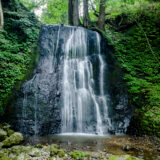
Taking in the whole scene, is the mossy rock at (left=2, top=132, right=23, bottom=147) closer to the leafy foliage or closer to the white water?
the white water

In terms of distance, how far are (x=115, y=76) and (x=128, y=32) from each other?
17.3ft

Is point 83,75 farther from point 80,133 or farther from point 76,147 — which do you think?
point 76,147

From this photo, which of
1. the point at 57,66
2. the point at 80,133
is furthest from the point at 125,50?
the point at 80,133

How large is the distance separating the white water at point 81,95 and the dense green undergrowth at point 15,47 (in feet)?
7.56

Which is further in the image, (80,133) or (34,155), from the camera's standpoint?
(80,133)

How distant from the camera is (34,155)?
12.3ft

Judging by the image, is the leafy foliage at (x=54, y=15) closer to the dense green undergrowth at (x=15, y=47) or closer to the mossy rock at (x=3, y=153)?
the dense green undergrowth at (x=15, y=47)

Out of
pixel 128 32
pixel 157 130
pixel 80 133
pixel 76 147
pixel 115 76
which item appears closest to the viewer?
pixel 76 147

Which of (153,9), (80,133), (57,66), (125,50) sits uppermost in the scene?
(153,9)

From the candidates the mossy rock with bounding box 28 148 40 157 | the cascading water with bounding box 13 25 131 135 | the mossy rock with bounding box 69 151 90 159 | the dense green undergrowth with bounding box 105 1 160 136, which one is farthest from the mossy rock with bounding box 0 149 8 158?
the dense green undergrowth with bounding box 105 1 160 136

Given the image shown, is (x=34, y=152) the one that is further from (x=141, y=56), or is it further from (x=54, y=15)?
(x=54, y=15)

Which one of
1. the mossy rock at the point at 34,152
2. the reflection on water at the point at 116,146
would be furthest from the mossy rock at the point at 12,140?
the mossy rock at the point at 34,152

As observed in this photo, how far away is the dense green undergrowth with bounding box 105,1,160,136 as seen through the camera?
20.3ft

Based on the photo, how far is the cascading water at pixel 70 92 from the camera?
20.7ft
